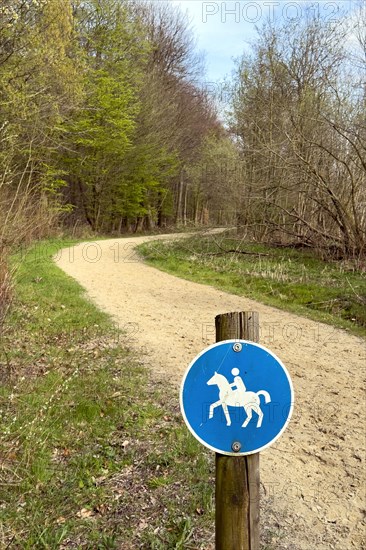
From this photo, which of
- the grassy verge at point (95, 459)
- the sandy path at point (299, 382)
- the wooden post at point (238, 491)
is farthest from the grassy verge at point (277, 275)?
the wooden post at point (238, 491)

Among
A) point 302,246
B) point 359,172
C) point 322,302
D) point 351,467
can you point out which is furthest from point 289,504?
point 302,246

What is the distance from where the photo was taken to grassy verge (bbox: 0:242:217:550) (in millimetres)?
2836

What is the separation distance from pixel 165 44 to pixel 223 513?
128ft

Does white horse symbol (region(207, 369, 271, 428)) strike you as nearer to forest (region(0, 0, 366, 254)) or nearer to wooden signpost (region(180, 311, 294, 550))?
wooden signpost (region(180, 311, 294, 550))

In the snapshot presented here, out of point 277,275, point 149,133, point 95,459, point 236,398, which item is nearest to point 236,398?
point 236,398

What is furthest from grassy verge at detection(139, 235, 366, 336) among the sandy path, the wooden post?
the wooden post

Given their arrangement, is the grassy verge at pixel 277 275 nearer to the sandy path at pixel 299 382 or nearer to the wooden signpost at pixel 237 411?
the sandy path at pixel 299 382

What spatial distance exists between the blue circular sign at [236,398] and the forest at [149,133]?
477 centimetres

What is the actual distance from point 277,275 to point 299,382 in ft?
20.9

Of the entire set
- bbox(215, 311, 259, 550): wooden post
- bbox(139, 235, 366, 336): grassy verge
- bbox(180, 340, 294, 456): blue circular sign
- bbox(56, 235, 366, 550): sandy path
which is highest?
bbox(180, 340, 294, 456): blue circular sign

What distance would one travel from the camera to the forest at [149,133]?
472 inches

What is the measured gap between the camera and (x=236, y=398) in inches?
63.3

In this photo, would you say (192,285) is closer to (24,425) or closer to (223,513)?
(24,425)

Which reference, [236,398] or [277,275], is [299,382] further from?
[277,275]
